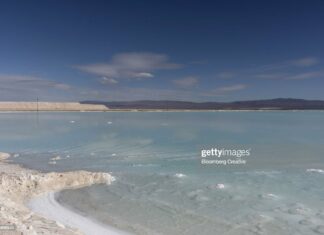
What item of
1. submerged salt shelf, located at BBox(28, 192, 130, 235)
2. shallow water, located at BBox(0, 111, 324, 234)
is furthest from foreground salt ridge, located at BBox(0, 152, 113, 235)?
shallow water, located at BBox(0, 111, 324, 234)

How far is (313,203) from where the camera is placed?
8336mm

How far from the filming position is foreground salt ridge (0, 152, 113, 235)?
5912 mm

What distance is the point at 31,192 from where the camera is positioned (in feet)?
29.8

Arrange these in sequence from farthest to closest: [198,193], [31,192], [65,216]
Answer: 1. [198,193]
2. [31,192]
3. [65,216]

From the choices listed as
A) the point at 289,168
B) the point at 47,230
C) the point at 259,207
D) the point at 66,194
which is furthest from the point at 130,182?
the point at 289,168

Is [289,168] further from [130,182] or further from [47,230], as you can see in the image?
[47,230]

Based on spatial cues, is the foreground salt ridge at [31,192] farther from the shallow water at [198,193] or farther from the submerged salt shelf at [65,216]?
the shallow water at [198,193]

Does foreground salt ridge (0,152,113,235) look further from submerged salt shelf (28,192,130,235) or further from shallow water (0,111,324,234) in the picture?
shallow water (0,111,324,234)

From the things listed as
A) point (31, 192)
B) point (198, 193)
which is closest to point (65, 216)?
point (31, 192)

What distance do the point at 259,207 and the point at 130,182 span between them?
411 cm

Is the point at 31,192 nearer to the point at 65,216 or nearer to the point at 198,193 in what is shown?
the point at 65,216

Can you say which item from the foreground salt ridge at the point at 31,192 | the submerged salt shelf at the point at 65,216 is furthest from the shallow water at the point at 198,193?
the foreground salt ridge at the point at 31,192

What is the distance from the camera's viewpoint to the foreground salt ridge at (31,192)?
5912 mm

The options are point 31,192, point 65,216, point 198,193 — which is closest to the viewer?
point 65,216
